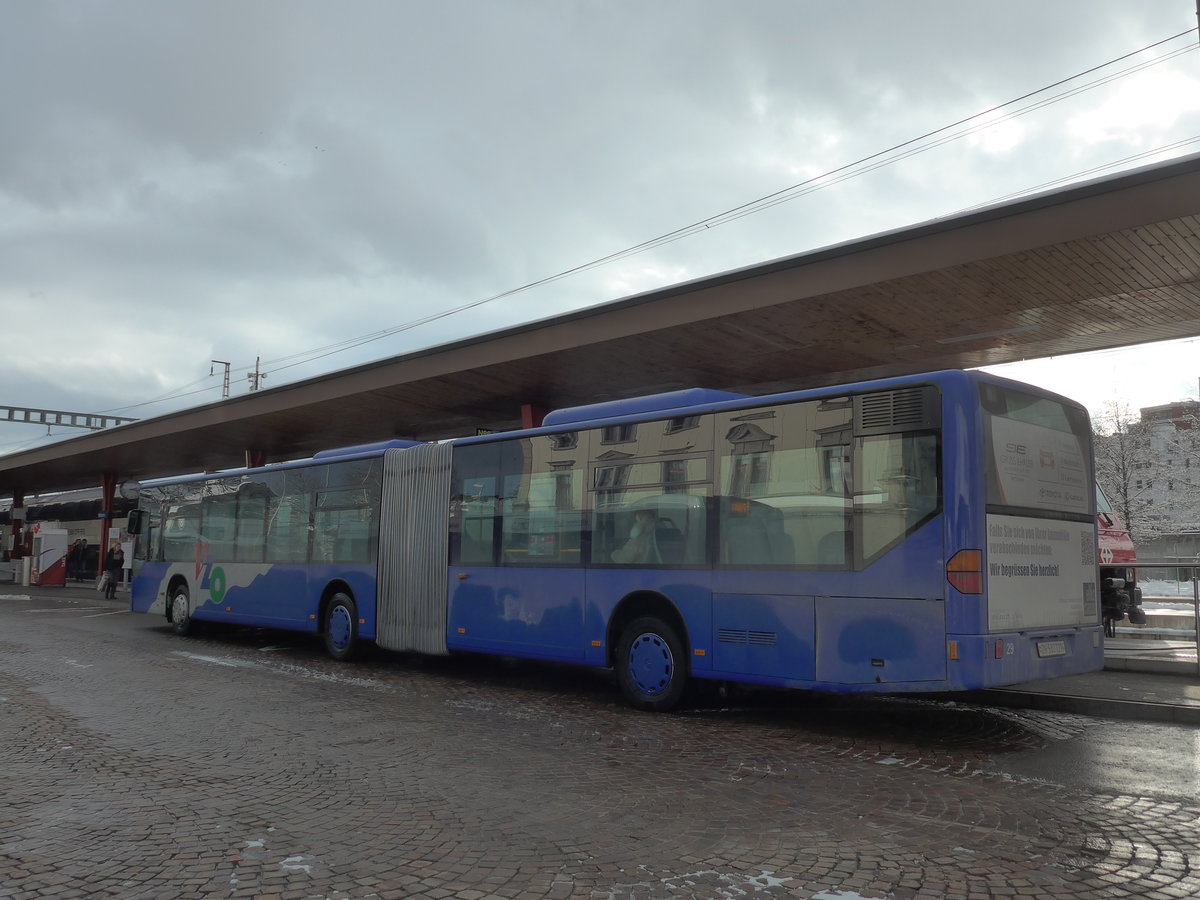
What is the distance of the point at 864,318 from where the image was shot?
1459 centimetres

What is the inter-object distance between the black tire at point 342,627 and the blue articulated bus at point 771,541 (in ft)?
2.04

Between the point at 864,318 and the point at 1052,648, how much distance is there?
789cm

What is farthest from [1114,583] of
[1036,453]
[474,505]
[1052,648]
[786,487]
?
[474,505]

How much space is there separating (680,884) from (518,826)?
1.21 meters

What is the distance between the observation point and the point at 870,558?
743cm

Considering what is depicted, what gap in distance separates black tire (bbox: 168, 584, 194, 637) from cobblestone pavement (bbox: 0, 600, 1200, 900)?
23.5 ft

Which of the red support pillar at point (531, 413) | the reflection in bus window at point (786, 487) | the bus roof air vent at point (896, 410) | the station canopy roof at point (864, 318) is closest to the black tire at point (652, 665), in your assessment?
the reflection in bus window at point (786, 487)

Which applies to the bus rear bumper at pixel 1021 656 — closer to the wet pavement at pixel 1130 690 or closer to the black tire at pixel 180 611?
the wet pavement at pixel 1130 690

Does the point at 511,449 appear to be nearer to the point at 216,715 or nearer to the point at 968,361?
the point at 216,715

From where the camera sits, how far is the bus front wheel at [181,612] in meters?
16.8

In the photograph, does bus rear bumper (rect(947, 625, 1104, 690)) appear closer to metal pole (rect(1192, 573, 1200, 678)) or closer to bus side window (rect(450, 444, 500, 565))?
metal pole (rect(1192, 573, 1200, 678))

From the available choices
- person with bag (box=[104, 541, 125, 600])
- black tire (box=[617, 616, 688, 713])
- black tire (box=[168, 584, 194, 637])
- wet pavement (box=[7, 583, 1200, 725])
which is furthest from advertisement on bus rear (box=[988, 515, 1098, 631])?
person with bag (box=[104, 541, 125, 600])

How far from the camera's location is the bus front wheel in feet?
55.3

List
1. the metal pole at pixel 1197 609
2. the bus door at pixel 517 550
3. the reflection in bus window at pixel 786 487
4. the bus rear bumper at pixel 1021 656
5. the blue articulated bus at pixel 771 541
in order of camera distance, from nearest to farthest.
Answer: the bus rear bumper at pixel 1021 656
the blue articulated bus at pixel 771 541
the reflection in bus window at pixel 786 487
the bus door at pixel 517 550
the metal pole at pixel 1197 609
